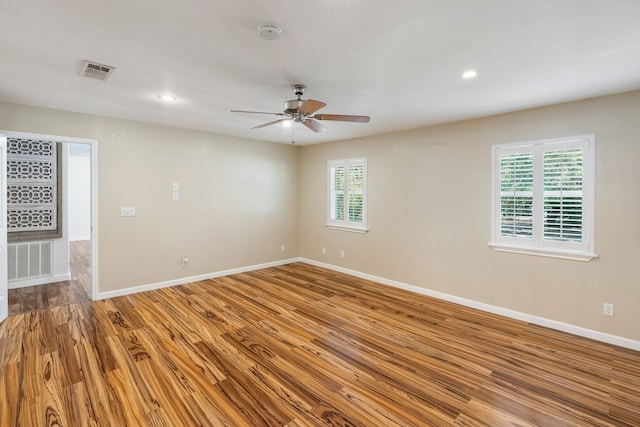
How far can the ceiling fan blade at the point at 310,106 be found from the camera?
2.63 m

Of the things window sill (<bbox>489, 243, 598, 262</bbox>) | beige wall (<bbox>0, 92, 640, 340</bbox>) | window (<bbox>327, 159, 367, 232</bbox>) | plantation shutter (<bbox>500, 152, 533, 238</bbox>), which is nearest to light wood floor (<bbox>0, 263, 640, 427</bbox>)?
beige wall (<bbox>0, 92, 640, 340</bbox>)

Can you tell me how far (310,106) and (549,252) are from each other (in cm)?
317

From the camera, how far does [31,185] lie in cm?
509

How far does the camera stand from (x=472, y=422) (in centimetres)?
208

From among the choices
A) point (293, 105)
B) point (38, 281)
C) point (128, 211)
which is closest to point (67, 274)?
point (38, 281)

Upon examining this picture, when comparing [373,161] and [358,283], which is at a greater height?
[373,161]

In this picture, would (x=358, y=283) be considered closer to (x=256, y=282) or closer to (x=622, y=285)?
(x=256, y=282)

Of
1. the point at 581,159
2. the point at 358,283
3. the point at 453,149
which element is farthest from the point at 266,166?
the point at 581,159

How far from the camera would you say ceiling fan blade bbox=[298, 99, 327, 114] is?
2.63 m

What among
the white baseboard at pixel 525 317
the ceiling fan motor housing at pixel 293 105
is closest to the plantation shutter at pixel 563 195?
the white baseboard at pixel 525 317

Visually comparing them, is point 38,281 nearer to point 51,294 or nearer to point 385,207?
point 51,294

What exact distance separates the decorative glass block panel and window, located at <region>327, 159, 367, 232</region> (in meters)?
4.79

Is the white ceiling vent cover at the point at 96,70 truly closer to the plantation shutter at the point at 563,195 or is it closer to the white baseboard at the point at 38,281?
the white baseboard at the point at 38,281

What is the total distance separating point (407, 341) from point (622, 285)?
7.37 ft
